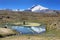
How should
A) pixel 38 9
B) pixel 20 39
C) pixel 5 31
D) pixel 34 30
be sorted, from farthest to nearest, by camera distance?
pixel 38 9
pixel 34 30
pixel 5 31
pixel 20 39

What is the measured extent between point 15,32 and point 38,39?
194 inches

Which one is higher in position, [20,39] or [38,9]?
[38,9]

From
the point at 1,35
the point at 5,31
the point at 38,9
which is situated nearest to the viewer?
the point at 1,35

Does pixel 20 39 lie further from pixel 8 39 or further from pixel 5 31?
pixel 5 31

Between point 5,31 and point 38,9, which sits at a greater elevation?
point 38,9

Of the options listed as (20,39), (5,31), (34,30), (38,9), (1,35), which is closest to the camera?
(20,39)

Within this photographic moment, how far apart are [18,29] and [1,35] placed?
12.4ft

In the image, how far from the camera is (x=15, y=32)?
61.4ft

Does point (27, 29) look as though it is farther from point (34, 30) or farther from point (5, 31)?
point (5, 31)

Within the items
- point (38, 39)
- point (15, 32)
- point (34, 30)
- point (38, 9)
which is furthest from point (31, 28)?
point (38, 9)

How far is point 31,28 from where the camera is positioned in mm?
20141

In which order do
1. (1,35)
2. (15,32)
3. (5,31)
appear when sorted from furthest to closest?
(15,32), (5,31), (1,35)

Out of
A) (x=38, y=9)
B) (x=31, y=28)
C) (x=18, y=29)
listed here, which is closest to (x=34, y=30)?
(x=31, y=28)

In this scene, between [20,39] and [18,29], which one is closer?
[20,39]
